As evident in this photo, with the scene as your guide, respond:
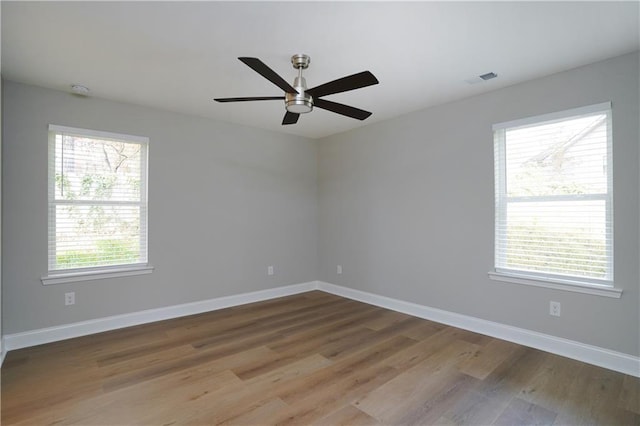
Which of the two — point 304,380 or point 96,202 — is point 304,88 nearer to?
point 304,380

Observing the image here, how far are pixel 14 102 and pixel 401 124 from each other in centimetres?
411

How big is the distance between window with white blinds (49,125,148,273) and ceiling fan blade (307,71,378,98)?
249cm

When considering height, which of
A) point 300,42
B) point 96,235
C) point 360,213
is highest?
point 300,42

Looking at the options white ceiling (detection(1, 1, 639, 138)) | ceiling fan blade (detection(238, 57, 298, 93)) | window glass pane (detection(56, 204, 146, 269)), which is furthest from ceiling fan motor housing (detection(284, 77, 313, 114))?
window glass pane (detection(56, 204, 146, 269))

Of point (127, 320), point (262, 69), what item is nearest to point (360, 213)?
point (262, 69)

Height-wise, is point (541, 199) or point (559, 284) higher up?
point (541, 199)

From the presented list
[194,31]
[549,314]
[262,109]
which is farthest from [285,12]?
[549,314]

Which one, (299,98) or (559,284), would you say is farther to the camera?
(559,284)

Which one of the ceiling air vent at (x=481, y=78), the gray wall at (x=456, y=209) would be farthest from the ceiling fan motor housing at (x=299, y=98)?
the gray wall at (x=456, y=209)

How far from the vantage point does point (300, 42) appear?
236cm

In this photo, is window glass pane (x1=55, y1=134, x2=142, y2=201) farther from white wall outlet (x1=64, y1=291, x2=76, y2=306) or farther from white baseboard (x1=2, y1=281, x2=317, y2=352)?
white baseboard (x1=2, y1=281, x2=317, y2=352)

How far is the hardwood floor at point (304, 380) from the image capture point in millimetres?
2021

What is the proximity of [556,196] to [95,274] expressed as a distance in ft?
15.2

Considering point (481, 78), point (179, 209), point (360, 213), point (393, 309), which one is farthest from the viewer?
point (360, 213)
